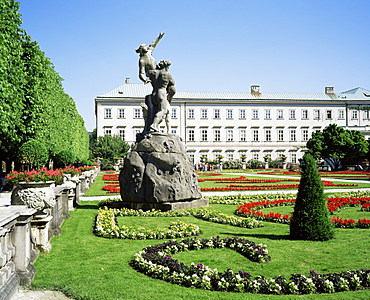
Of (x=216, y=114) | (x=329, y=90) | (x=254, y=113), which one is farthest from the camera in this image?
(x=329, y=90)

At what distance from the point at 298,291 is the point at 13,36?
16.7 meters

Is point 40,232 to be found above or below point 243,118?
below

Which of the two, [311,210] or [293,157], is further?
[293,157]

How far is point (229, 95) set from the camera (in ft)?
200

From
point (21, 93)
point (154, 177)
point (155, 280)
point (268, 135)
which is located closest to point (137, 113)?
point (268, 135)

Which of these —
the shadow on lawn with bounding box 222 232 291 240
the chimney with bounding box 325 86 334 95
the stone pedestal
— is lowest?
the shadow on lawn with bounding box 222 232 291 240

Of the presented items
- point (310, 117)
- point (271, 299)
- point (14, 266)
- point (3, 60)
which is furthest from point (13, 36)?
point (310, 117)

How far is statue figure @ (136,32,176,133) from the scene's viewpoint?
493 inches

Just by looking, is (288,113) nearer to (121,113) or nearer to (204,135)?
(204,135)

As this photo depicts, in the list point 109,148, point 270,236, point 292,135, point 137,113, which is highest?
point 137,113

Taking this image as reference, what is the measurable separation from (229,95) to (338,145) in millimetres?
24149

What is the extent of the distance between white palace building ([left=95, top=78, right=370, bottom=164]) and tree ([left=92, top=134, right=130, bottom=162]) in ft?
21.6

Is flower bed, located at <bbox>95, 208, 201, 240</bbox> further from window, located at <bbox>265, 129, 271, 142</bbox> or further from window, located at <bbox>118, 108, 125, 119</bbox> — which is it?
window, located at <bbox>265, 129, 271, 142</bbox>

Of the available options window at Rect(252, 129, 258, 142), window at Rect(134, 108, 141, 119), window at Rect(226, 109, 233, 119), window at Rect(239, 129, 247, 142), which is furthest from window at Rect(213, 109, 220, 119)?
window at Rect(134, 108, 141, 119)
